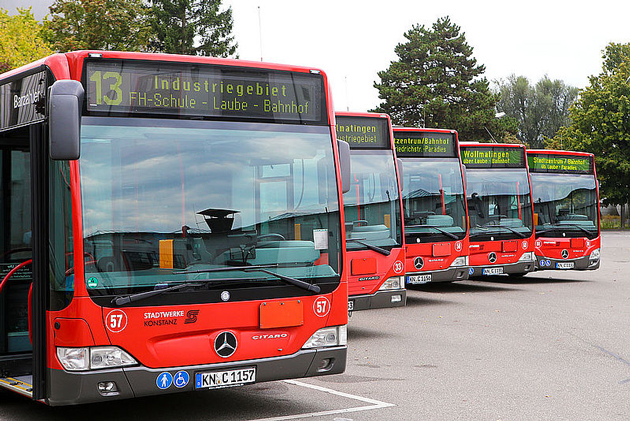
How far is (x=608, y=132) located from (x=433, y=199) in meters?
46.2

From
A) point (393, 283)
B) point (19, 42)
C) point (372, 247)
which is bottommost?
point (393, 283)

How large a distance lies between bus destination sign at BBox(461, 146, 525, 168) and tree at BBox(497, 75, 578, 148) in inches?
2524

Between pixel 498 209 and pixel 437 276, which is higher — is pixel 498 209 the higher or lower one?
the higher one

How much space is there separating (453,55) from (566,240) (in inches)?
1717

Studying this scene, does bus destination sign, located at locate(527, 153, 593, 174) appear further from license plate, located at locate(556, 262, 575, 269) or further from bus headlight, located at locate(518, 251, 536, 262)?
bus headlight, located at locate(518, 251, 536, 262)

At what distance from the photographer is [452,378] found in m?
8.77

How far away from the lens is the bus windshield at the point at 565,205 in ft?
67.6

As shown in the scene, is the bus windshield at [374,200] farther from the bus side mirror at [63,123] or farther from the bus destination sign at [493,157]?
the bus side mirror at [63,123]

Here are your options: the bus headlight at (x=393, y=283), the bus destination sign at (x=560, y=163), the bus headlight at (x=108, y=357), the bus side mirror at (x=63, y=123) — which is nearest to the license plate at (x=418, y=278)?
the bus headlight at (x=393, y=283)

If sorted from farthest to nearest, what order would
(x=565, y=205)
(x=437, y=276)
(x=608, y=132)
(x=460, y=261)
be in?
1. (x=608, y=132)
2. (x=565, y=205)
3. (x=460, y=261)
4. (x=437, y=276)

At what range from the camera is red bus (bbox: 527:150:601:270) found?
20.6m

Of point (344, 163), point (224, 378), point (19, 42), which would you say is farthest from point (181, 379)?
point (19, 42)

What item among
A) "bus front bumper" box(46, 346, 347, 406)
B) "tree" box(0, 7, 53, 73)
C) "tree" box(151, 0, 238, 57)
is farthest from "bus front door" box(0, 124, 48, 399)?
"tree" box(151, 0, 238, 57)

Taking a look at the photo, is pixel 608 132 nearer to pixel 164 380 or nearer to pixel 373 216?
pixel 373 216
